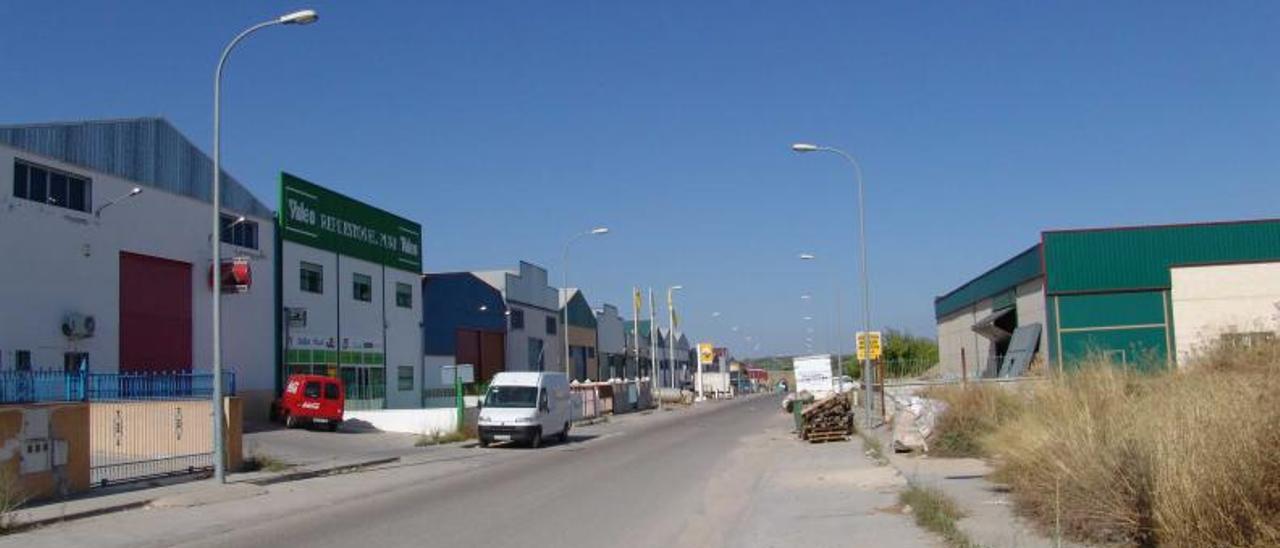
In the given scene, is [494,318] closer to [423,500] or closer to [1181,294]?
[1181,294]

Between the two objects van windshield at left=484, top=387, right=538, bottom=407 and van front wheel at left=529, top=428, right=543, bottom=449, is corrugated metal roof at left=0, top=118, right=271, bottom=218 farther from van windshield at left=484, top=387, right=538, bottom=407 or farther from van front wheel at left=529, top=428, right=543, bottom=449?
van front wheel at left=529, top=428, right=543, bottom=449

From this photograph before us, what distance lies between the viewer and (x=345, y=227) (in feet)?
168

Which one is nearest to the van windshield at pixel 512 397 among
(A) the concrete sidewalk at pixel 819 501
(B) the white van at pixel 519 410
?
(B) the white van at pixel 519 410

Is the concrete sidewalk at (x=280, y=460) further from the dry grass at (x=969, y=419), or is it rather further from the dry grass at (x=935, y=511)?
the dry grass at (x=969, y=419)

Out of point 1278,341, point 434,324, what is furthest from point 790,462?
point 434,324

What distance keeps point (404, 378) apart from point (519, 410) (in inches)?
944

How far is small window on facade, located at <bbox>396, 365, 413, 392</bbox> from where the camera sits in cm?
5559

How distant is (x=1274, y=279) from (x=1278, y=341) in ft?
122

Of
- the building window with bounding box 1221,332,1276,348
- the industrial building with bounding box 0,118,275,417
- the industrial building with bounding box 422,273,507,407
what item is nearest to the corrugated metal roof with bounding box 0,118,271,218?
the industrial building with bounding box 0,118,275,417

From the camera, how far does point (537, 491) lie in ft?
63.8

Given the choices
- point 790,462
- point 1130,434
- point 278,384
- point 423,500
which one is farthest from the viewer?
point 278,384

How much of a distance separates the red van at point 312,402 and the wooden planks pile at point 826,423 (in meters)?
17.1

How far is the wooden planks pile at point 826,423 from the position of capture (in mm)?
32938

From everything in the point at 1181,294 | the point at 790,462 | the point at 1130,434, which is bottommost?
the point at 790,462
